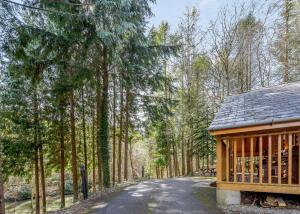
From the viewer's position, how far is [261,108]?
7137 millimetres

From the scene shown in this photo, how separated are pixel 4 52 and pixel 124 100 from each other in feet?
23.4

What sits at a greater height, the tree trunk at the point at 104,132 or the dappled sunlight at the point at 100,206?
the tree trunk at the point at 104,132

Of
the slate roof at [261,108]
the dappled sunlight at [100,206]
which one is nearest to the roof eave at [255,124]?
the slate roof at [261,108]

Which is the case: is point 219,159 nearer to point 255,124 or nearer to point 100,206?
point 255,124

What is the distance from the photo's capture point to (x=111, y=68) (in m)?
11.2

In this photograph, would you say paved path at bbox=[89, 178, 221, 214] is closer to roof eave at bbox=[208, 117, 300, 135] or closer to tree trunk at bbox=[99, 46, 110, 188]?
roof eave at bbox=[208, 117, 300, 135]

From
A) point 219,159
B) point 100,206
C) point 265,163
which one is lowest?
point 100,206

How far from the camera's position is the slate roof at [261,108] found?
6.23 meters

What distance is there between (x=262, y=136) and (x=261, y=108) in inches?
41.0

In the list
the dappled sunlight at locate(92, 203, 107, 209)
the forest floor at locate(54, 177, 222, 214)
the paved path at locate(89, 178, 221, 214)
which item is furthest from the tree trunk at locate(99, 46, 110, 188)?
the dappled sunlight at locate(92, 203, 107, 209)

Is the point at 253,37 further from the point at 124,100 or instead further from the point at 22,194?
the point at 22,194

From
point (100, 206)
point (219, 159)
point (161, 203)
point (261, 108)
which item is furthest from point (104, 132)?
point (261, 108)

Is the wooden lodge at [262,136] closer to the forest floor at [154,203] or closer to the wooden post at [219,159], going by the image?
→ the wooden post at [219,159]

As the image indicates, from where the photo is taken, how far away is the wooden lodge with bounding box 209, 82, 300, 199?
6.07 meters
